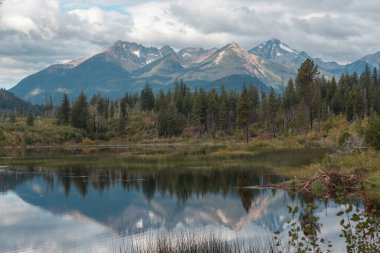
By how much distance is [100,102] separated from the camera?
193625 mm

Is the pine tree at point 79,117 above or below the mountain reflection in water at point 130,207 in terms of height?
above

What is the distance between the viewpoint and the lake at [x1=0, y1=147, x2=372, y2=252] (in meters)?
26.7

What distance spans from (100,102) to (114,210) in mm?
160501

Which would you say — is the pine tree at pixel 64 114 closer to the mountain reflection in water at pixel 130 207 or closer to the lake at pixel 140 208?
the lake at pixel 140 208

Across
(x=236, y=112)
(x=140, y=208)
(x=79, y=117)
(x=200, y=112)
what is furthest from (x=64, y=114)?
(x=140, y=208)

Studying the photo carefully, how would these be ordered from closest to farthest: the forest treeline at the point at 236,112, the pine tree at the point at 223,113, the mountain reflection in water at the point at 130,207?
the mountain reflection in water at the point at 130,207 → the forest treeline at the point at 236,112 → the pine tree at the point at 223,113

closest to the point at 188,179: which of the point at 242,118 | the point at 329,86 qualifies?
the point at 242,118

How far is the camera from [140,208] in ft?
123

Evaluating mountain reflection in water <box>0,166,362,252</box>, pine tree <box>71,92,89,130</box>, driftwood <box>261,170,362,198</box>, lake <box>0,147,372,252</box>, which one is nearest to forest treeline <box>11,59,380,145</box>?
pine tree <box>71,92,89,130</box>

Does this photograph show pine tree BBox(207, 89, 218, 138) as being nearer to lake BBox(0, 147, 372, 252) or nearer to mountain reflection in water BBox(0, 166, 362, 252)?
lake BBox(0, 147, 372, 252)

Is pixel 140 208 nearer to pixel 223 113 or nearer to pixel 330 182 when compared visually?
pixel 330 182

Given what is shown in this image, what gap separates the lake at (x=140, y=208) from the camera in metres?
26.7

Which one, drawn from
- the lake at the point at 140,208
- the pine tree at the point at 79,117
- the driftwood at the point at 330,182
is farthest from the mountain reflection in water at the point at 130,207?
the pine tree at the point at 79,117

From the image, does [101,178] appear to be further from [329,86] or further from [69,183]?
[329,86]
